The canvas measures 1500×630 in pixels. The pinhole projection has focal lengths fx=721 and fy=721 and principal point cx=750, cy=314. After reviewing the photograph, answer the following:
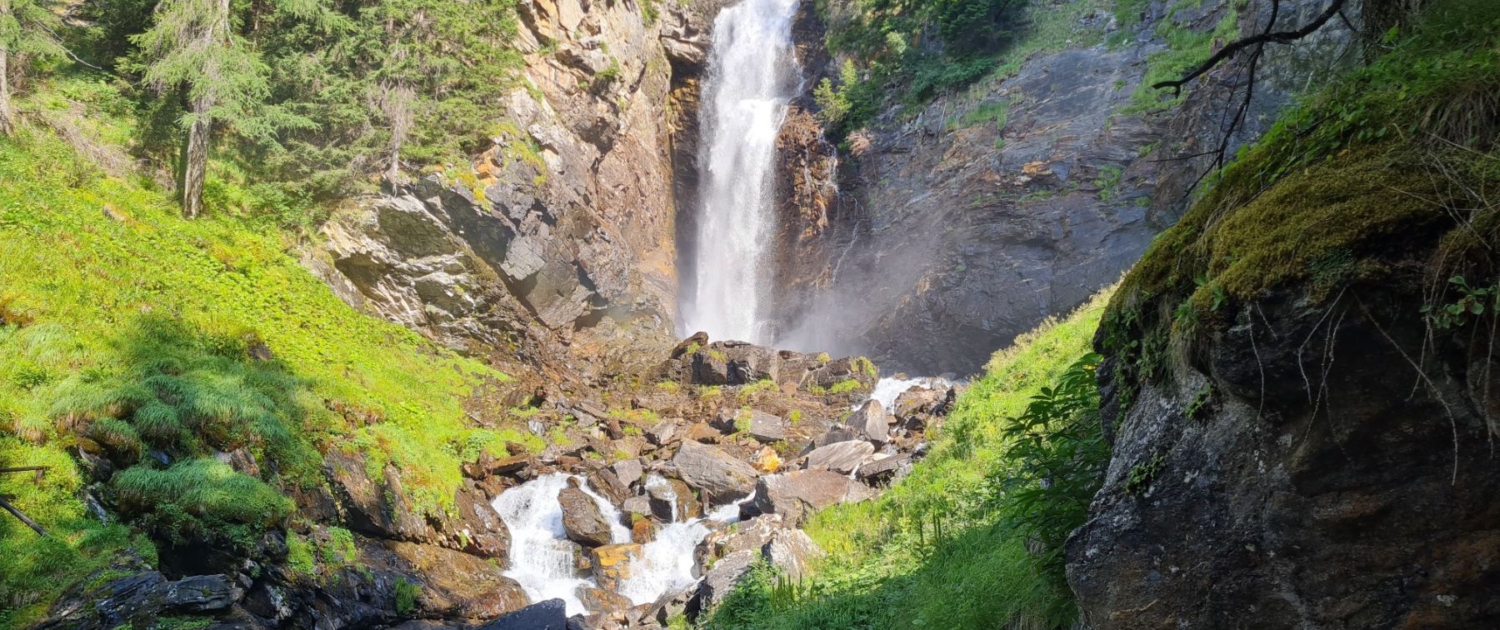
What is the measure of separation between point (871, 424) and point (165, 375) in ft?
41.7

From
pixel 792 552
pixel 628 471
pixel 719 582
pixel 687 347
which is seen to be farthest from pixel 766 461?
pixel 792 552

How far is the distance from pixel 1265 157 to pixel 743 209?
1117 inches

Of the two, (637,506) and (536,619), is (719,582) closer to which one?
(536,619)

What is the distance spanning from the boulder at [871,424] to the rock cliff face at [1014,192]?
20.4ft

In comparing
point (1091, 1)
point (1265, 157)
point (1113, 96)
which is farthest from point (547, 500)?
point (1091, 1)

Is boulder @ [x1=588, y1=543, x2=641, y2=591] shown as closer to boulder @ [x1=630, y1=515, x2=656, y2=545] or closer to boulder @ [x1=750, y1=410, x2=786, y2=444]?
boulder @ [x1=630, y1=515, x2=656, y2=545]

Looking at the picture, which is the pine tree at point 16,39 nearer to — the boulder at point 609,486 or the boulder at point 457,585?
the boulder at point 457,585

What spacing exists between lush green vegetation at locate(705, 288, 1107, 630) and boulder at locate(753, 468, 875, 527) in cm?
152

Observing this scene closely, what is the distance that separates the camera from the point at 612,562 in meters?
12.8

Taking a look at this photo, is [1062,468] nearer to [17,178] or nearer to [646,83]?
[17,178]

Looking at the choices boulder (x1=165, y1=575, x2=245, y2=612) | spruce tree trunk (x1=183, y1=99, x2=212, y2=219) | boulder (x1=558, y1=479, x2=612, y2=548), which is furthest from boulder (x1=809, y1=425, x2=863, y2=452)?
spruce tree trunk (x1=183, y1=99, x2=212, y2=219)

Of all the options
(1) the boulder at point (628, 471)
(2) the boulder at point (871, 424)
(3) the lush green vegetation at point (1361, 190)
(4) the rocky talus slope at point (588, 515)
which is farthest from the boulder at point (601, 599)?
(3) the lush green vegetation at point (1361, 190)

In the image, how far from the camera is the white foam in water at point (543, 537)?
12.1 meters

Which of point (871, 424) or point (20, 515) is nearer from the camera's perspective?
point (20, 515)
